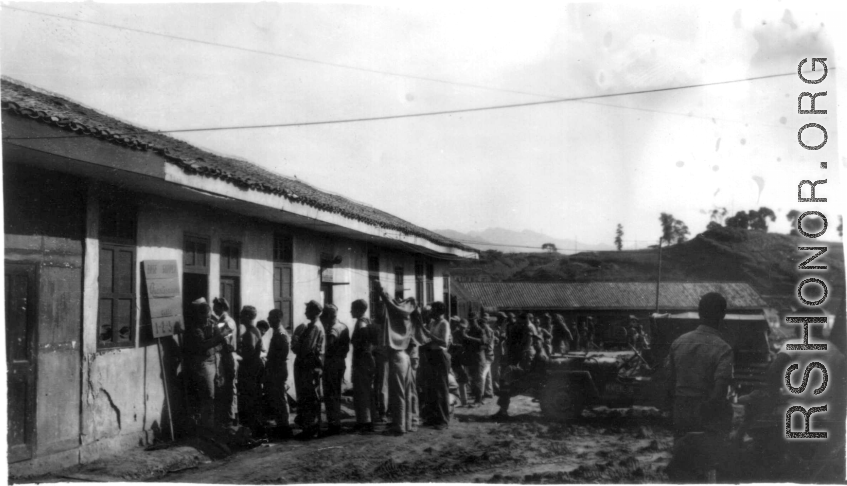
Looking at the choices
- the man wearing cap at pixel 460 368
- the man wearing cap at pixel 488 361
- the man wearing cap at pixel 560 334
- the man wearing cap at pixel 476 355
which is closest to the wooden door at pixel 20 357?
the man wearing cap at pixel 460 368

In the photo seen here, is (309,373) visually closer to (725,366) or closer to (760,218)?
(725,366)

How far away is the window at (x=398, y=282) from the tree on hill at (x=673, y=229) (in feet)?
19.8

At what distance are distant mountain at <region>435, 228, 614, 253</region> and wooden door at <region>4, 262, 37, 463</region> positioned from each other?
4.69 m

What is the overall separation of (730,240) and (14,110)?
7116 mm

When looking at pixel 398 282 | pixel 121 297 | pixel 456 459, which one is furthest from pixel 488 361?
pixel 121 297

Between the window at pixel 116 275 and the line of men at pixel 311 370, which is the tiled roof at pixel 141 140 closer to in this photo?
the window at pixel 116 275

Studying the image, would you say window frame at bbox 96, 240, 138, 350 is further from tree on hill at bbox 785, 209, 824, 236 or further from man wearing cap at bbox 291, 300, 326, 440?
tree on hill at bbox 785, 209, 824, 236

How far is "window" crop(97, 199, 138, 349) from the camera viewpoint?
5.95 metres

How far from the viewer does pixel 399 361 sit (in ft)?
23.1

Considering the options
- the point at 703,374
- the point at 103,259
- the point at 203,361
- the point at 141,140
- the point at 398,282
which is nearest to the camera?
the point at 703,374

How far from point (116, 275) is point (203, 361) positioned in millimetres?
1281

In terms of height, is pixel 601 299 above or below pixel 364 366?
above

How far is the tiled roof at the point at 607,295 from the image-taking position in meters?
7.03

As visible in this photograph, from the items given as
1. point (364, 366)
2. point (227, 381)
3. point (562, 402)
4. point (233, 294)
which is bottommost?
point (562, 402)
